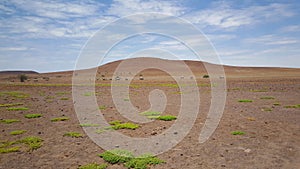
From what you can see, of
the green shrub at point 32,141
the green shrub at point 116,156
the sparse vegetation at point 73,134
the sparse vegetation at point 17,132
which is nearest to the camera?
the green shrub at point 116,156

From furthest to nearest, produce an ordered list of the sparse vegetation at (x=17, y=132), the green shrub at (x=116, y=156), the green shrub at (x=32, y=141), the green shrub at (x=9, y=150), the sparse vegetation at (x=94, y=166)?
the sparse vegetation at (x=17, y=132) < the green shrub at (x=32, y=141) < the green shrub at (x=9, y=150) < the green shrub at (x=116, y=156) < the sparse vegetation at (x=94, y=166)

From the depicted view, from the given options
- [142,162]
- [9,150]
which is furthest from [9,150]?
[142,162]

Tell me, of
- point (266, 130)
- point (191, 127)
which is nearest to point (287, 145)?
point (266, 130)

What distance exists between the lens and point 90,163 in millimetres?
6797

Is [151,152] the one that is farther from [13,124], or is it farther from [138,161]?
[13,124]

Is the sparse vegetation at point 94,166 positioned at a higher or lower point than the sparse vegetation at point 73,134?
lower

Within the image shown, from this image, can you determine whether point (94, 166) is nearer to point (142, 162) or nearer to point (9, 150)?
point (142, 162)

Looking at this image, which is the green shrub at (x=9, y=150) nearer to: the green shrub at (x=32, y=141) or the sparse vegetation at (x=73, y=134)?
the green shrub at (x=32, y=141)

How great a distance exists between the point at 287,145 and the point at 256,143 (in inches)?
37.5

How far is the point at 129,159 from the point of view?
278 inches

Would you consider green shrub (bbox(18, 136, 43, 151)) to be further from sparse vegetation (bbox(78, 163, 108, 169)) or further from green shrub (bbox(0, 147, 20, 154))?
sparse vegetation (bbox(78, 163, 108, 169))

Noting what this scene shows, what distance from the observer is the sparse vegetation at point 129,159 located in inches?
261

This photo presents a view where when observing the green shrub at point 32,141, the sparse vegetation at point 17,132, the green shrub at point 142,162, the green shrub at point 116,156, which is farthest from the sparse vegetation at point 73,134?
the green shrub at point 142,162

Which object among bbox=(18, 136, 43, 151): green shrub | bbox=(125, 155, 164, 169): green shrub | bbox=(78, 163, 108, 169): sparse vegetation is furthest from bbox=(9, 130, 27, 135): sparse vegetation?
bbox=(125, 155, 164, 169): green shrub
